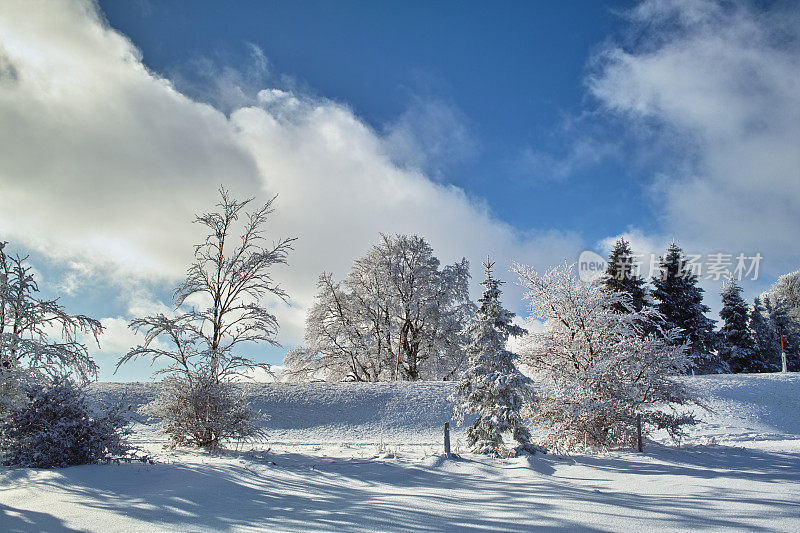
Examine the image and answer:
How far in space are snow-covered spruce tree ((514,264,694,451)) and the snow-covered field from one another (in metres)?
0.74

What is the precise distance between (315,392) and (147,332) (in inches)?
386

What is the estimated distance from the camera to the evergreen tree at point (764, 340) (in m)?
37.8

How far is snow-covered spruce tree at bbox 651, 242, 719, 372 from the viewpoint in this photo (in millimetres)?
34656

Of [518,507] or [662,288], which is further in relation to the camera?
[662,288]

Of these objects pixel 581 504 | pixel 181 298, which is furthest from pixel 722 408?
pixel 181 298

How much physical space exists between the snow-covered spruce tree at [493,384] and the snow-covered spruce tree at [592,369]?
598 millimetres

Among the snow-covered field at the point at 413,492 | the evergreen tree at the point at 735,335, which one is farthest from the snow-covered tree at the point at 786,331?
the snow-covered field at the point at 413,492

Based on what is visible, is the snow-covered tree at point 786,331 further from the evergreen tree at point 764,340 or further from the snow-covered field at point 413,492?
the snow-covered field at point 413,492

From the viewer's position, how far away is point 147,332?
13.7m

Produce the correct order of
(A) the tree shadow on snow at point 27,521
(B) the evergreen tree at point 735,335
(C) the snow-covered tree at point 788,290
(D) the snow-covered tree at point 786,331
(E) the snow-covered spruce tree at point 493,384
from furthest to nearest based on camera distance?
(C) the snow-covered tree at point 788,290 < (D) the snow-covered tree at point 786,331 < (B) the evergreen tree at point 735,335 < (E) the snow-covered spruce tree at point 493,384 < (A) the tree shadow on snow at point 27,521

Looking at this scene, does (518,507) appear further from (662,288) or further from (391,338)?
(662,288)

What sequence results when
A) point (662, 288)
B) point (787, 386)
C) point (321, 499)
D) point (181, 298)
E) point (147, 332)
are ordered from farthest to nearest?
point (662, 288)
point (787, 386)
point (181, 298)
point (147, 332)
point (321, 499)

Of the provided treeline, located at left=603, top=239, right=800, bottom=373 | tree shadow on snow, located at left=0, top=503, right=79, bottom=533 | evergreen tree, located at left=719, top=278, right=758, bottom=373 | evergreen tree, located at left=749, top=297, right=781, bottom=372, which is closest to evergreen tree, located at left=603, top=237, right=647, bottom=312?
treeline, located at left=603, top=239, right=800, bottom=373

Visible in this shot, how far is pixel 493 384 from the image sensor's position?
11727mm
